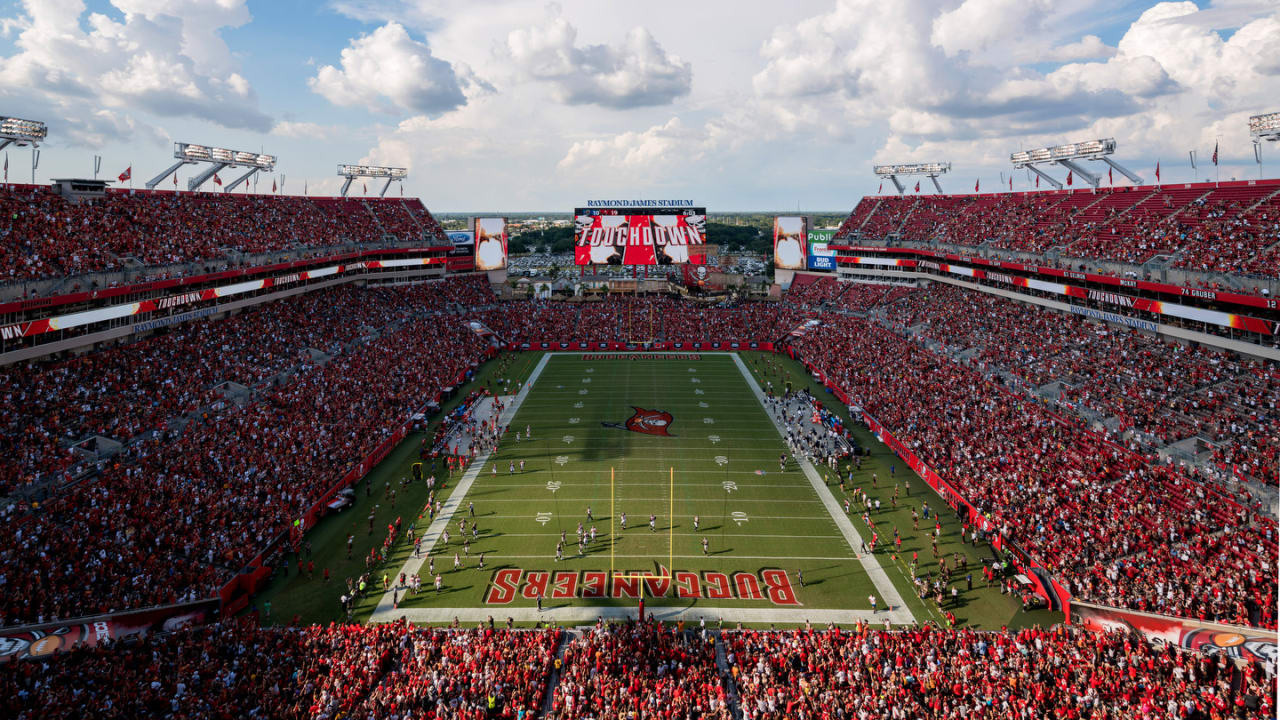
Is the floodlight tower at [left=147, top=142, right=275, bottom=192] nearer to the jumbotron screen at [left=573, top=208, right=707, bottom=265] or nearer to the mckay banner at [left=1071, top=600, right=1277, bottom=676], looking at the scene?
the jumbotron screen at [left=573, top=208, right=707, bottom=265]

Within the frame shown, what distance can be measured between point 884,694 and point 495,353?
45.1 meters

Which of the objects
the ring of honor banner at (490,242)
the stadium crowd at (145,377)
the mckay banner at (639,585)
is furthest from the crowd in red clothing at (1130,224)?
the stadium crowd at (145,377)

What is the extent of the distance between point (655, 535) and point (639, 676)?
903cm

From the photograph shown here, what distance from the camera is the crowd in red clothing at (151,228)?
28.9 metres

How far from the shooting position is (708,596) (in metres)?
20.3

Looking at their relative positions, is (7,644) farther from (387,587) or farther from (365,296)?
(365,296)

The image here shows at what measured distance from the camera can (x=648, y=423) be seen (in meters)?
36.6

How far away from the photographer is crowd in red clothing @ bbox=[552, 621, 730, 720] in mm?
13945

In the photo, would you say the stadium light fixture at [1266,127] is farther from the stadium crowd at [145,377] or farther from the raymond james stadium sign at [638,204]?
the stadium crowd at [145,377]

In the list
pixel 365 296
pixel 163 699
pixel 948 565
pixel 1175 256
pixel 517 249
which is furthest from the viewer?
pixel 517 249

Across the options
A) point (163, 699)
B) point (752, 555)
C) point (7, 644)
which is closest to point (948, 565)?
point (752, 555)

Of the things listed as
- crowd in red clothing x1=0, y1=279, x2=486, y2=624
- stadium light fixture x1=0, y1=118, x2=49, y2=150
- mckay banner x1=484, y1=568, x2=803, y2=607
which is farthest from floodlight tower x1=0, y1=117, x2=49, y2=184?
mckay banner x1=484, y1=568, x2=803, y2=607

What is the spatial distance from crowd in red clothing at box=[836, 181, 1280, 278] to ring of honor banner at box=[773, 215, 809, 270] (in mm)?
12427

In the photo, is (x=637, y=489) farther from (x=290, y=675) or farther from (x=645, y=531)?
(x=290, y=675)
